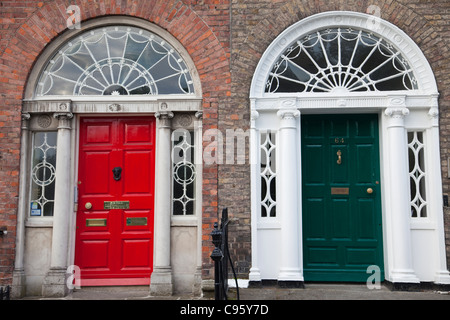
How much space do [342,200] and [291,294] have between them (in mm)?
1637

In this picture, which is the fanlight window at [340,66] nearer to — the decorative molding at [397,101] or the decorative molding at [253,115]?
the decorative molding at [397,101]

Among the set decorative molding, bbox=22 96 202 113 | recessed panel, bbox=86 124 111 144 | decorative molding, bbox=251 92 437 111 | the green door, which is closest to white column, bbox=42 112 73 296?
decorative molding, bbox=22 96 202 113

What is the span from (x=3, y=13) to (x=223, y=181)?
4.24 m

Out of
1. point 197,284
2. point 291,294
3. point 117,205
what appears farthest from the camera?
point 117,205

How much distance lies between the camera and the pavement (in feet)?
18.0

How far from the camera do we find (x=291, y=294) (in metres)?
5.58

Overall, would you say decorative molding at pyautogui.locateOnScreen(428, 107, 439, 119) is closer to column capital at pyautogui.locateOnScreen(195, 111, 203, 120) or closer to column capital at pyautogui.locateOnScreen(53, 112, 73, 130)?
column capital at pyautogui.locateOnScreen(195, 111, 203, 120)

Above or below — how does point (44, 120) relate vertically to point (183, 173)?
above

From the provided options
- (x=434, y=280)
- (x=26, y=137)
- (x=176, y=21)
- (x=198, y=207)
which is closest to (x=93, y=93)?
(x=26, y=137)

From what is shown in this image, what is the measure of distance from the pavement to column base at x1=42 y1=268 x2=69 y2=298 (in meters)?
0.10

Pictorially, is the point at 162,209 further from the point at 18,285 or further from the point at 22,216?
the point at 18,285

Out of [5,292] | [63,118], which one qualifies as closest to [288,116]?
[63,118]
